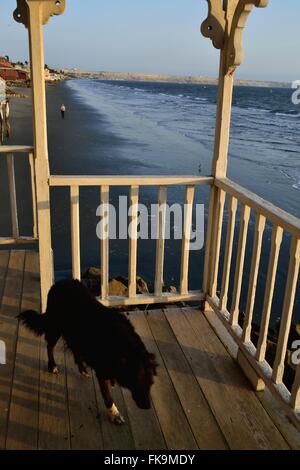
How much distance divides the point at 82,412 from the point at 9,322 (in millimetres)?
1023

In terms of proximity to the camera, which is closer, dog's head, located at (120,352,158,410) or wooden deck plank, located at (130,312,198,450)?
dog's head, located at (120,352,158,410)

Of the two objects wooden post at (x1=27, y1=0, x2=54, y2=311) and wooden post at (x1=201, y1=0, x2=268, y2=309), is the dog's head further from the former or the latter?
wooden post at (x1=201, y1=0, x2=268, y2=309)

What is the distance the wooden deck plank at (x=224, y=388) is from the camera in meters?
2.03

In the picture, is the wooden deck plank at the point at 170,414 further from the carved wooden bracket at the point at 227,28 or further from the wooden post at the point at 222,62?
the carved wooden bracket at the point at 227,28

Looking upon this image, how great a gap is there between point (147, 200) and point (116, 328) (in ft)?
23.6

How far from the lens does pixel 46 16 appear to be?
2408 millimetres

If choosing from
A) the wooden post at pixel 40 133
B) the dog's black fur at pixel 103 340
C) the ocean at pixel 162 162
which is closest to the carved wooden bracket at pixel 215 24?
the wooden post at pixel 40 133

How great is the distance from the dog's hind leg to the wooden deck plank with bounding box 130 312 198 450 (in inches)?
22.3

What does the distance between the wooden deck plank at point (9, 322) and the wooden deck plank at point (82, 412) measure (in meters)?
0.31

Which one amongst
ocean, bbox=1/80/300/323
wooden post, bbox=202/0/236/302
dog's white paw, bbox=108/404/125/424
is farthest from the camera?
ocean, bbox=1/80/300/323

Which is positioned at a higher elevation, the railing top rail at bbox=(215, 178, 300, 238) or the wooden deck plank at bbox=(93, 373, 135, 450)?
the railing top rail at bbox=(215, 178, 300, 238)

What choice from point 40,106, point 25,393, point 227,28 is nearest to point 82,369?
point 25,393

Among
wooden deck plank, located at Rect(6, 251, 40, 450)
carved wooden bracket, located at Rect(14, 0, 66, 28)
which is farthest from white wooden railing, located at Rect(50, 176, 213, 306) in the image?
carved wooden bracket, located at Rect(14, 0, 66, 28)

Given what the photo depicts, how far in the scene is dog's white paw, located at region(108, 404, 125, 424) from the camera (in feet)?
6.78
